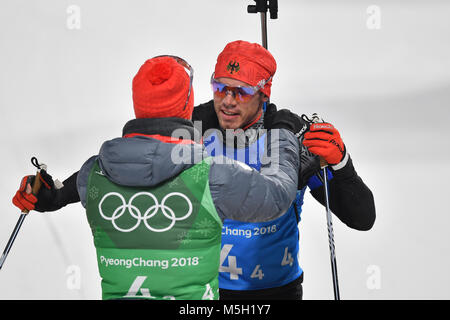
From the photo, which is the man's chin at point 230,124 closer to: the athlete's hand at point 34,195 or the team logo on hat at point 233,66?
the team logo on hat at point 233,66

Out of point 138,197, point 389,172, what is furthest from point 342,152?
point 389,172

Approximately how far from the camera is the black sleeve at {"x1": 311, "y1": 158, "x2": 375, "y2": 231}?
220 cm

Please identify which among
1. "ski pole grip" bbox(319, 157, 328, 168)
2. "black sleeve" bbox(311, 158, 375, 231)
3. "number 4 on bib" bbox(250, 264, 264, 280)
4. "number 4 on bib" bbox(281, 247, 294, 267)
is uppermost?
"ski pole grip" bbox(319, 157, 328, 168)

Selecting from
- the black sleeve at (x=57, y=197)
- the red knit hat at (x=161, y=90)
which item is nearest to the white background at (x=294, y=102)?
the black sleeve at (x=57, y=197)

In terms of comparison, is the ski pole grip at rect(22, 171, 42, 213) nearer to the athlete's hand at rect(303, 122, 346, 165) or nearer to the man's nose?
the man's nose

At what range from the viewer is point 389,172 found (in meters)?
5.48

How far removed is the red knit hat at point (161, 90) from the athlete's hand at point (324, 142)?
0.53 metres

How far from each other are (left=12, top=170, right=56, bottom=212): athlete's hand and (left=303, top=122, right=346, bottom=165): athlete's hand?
896 mm

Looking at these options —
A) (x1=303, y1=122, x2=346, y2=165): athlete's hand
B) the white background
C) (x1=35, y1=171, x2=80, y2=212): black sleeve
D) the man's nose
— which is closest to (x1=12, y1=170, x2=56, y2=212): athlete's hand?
(x1=35, y1=171, x2=80, y2=212): black sleeve

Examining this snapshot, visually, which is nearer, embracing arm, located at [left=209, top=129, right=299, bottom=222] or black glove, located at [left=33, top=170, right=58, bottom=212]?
embracing arm, located at [left=209, top=129, right=299, bottom=222]

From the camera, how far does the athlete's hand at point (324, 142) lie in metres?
2.04

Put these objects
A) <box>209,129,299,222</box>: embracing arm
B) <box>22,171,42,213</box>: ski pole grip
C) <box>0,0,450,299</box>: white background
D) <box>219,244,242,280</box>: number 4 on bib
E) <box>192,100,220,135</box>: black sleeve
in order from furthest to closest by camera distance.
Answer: <box>0,0,450,299</box>: white background
<box>192,100,220,135</box>: black sleeve
<box>219,244,242,280</box>: number 4 on bib
<box>22,171,42,213</box>: ski pole grip
<box>209,129,299,222</box>: embracing arm

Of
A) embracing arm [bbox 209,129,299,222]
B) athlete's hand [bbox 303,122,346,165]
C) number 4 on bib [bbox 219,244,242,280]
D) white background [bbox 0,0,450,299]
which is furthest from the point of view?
white background [bbox 0,0,450,299]

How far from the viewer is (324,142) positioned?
2039mm
